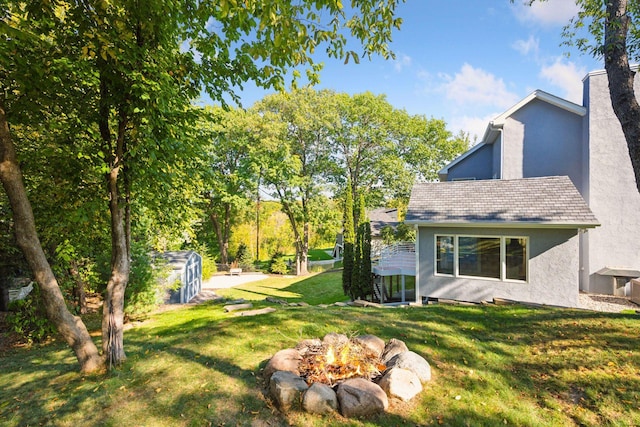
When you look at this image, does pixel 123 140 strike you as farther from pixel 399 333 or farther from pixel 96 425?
pixel 399 333

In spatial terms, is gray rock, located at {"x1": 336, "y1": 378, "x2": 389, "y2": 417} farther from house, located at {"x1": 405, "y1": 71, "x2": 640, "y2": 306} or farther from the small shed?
the small shed

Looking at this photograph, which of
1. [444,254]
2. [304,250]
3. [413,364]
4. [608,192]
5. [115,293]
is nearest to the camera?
[413,364]

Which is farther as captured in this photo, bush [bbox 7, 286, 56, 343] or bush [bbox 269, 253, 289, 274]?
bush [bbox 269, 253, 289, 274]

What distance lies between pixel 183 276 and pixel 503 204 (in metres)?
12.9

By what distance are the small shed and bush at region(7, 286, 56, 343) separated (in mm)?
3815

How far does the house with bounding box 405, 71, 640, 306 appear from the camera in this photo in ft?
30.9

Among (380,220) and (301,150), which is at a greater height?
(301,150)

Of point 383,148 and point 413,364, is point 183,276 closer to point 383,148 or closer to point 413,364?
point 413,364

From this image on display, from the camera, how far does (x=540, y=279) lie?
30.9 feet

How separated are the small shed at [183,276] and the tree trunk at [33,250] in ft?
22.4

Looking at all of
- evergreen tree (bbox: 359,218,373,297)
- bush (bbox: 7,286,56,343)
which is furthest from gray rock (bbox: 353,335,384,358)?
evergreen tree (bbox: 359,218,373,297)

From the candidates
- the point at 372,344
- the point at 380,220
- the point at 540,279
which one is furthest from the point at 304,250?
the point at 372,344

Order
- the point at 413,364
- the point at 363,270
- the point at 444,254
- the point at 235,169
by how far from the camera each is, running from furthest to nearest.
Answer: the point at 235,169 → the point at 363,270 → the point at 444,254 → the point at 413,364

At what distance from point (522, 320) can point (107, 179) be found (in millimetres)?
8182
